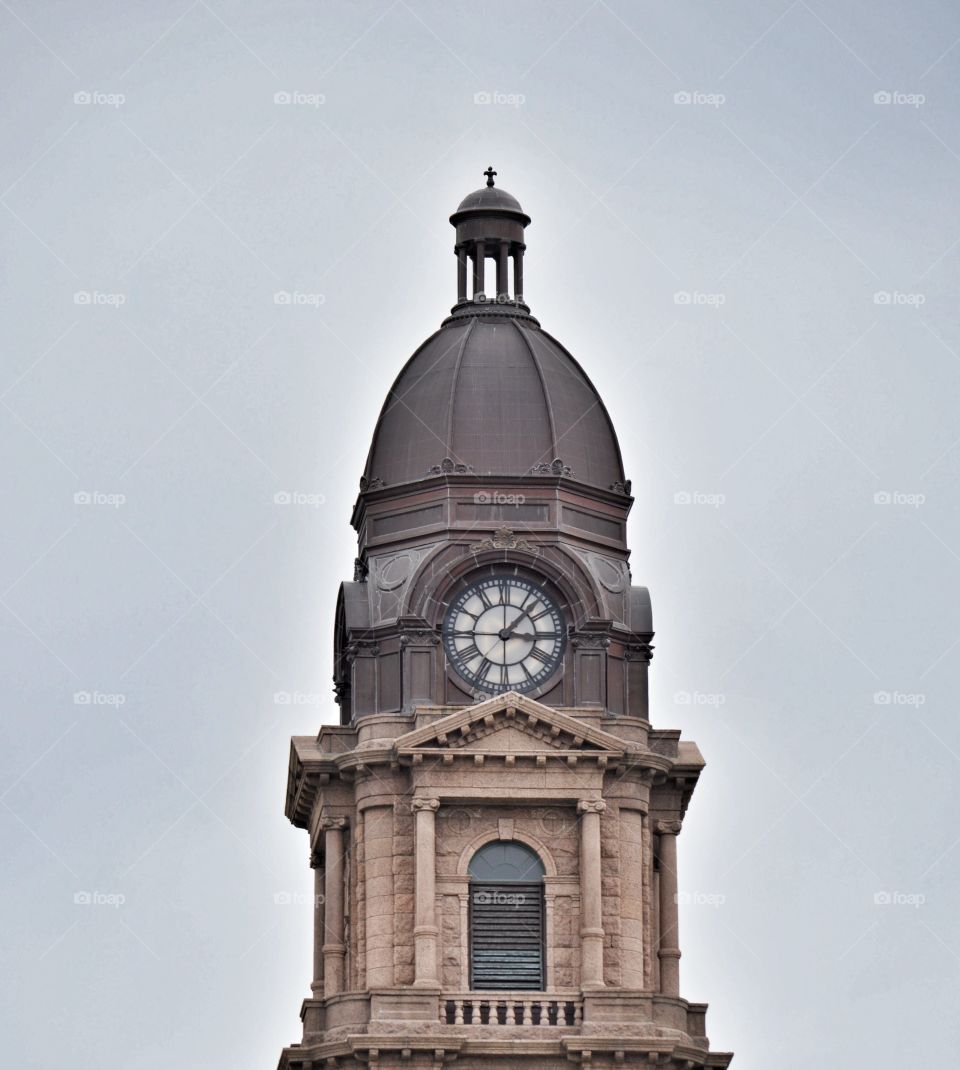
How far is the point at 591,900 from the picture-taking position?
112 meters

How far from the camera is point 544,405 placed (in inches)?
4626

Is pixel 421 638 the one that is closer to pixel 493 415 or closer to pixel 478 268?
pixel 493 415

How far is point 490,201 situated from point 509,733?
1486 centimetres

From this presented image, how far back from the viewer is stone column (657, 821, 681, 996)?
114188 millimetres

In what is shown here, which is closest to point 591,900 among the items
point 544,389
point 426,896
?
point 426,896

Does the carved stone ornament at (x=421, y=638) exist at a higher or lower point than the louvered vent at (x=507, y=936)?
higher

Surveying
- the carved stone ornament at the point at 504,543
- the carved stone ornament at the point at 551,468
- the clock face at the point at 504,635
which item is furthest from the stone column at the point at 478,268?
the clock face at the point at 504,635

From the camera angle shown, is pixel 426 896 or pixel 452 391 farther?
pixel 452 391

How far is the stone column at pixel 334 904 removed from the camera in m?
114

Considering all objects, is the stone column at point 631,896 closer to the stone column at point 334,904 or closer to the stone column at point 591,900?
the stone column at point 591,900

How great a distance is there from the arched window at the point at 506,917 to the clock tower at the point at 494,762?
66 millimetres

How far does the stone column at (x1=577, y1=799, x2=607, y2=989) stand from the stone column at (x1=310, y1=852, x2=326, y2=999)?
21.3 ft

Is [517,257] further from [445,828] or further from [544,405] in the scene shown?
[445,828]

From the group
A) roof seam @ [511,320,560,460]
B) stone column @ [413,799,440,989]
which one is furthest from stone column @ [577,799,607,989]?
roof seam @ [511,320,560,460]
